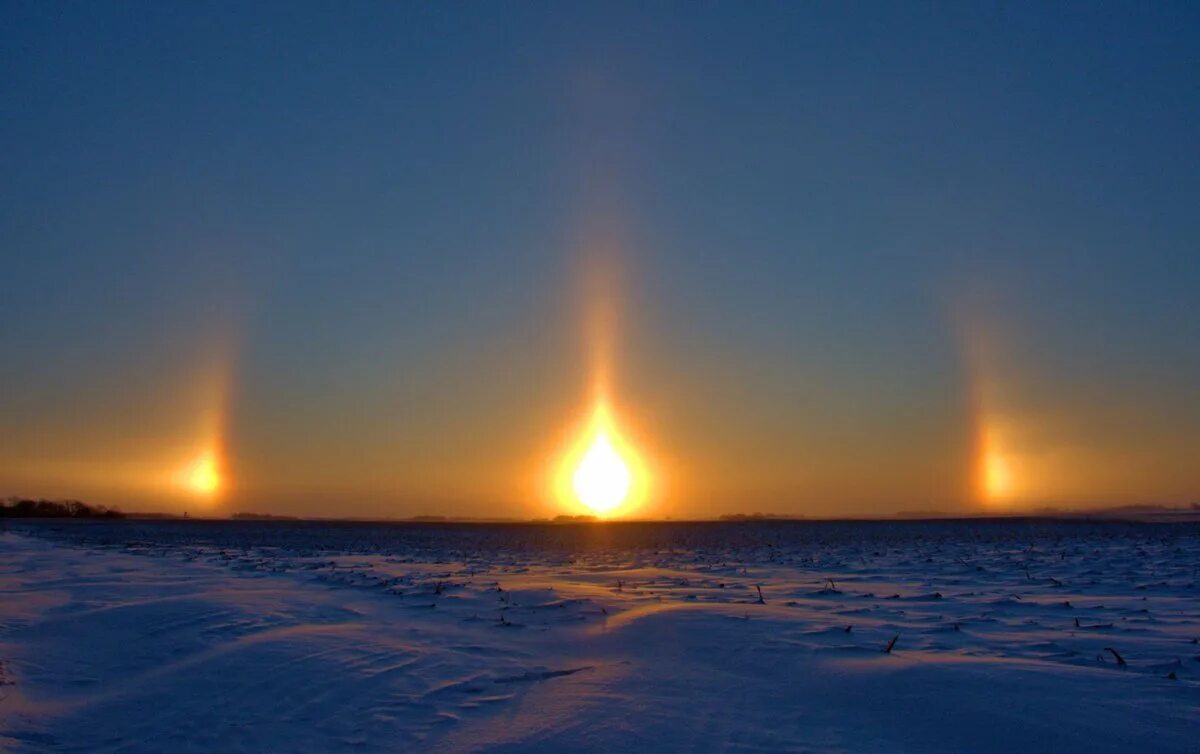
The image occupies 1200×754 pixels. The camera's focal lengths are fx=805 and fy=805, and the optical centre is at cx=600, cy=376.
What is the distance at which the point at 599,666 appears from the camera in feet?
24.2

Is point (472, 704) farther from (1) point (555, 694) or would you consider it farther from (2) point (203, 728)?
(2) point (203, 728)

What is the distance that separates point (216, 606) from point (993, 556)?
17.7 m

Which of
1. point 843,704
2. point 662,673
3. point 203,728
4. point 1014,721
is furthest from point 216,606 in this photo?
point 1014,721

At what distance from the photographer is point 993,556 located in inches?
788

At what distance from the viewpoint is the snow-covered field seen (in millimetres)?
5398

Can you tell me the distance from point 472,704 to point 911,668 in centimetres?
354

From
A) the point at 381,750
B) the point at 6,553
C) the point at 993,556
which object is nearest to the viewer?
the point at 381,750

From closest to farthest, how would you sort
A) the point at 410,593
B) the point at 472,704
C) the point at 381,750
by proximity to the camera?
1. the point at 381,750
2. the point at 472,704
3. the point at 410,593

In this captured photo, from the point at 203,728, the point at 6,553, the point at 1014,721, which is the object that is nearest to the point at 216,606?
the point at 203,728

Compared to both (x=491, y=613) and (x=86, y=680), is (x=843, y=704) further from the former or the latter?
(x=86, y=680)

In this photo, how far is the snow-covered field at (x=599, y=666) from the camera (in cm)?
540

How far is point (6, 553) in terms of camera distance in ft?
74.1

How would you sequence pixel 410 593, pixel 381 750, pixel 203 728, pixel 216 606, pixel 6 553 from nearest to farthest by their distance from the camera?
pixel 381 750
pixel 203 728
pixel 216 606
pixel 410 593
pixel 6 553

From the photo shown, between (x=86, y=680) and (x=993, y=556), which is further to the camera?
(x=993, y=556)
